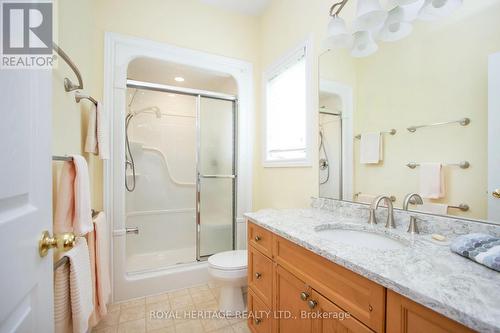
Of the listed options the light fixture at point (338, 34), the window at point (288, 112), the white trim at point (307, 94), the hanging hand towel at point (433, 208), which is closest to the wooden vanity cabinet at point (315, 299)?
the hanging hand towel at point (433, 208)

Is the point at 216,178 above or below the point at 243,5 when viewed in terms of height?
below

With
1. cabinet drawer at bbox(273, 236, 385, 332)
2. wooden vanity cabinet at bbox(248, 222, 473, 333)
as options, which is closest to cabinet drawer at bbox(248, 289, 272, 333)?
wooden vanity cabinet at bbox(248, 222, 473, 333)

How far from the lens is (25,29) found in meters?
0.51

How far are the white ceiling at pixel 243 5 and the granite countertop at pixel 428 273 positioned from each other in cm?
224

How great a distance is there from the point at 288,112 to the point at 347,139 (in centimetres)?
67

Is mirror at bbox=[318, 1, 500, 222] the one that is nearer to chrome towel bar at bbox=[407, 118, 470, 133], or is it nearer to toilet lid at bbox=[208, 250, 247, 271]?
chrome towel bar at bbox=[407, 118, 470, 133]

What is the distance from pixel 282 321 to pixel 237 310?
721mm

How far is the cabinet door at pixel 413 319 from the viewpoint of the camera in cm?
50

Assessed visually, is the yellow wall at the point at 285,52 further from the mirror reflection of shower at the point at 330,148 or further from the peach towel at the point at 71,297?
the peach towel at the point at 71,297

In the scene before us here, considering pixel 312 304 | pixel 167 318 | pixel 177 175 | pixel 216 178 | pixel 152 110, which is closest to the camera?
pixel 312 304

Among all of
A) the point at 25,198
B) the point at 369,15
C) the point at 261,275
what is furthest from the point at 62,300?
the point at 369,15

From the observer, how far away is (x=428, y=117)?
102 cm

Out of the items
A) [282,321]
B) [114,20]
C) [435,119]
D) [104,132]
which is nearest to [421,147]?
[435,119]

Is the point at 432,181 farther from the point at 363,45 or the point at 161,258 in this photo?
the point at 161,258
